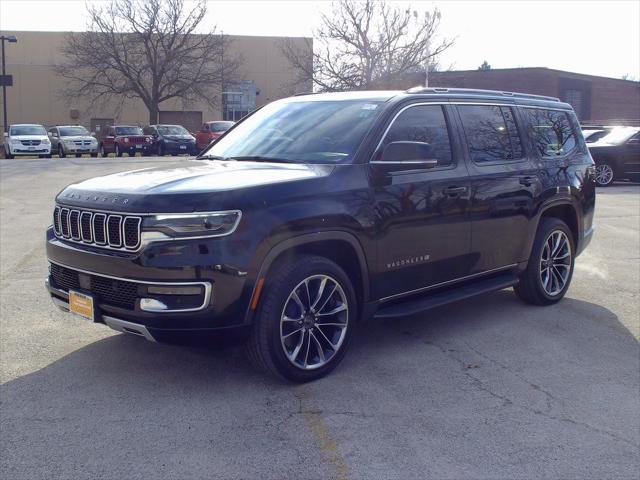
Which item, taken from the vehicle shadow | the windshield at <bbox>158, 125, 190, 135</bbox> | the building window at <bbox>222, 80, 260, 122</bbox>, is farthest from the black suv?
the building window at <bbox>222, 80, 260, 122</bbox>

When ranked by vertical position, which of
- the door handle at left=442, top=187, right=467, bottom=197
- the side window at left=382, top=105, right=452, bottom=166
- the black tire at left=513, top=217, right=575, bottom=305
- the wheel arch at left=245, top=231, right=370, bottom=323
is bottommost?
the black tire at left=513, top=217, right=575, bottom=305

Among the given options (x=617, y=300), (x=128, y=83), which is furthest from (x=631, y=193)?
(x=128, y=83)

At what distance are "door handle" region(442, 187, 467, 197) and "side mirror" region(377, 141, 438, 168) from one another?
54 cm

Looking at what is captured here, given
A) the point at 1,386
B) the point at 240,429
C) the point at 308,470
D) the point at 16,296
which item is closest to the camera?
the point at 308,470

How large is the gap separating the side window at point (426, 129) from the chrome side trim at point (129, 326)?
87.8 inches

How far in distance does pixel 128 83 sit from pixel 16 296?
150ft

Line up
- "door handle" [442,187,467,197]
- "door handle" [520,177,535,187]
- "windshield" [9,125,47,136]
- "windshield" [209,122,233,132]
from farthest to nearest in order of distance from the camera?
1. "windshield" [209,122,233,132]
2. "windshield" [9,125,47,136]
3. "door handle" [520,177,535,187]
4. "door handle" [442,187,467,197]

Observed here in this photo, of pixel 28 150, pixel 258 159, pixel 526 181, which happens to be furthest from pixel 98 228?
pixel 28 150

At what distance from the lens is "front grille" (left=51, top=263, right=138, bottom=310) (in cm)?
452

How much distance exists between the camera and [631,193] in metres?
18.4

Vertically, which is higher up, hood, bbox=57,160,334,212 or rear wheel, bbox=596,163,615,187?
hood, bbox=57,160,334,212

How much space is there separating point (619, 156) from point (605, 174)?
1.98 feet

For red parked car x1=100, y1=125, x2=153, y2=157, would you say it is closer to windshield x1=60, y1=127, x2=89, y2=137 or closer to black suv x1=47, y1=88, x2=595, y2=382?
windshield x1=60, y1=127, x2=89, y2=137

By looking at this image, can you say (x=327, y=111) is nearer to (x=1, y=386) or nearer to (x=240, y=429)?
(x=240, y=429)
